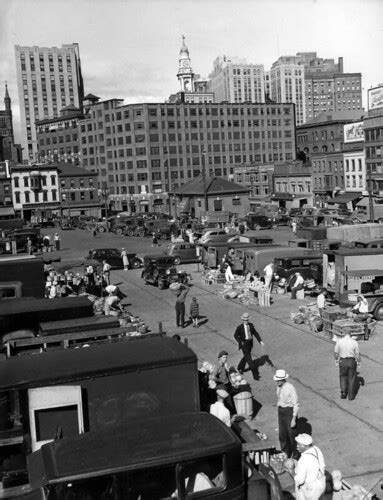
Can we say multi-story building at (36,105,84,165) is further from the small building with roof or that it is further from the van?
the van

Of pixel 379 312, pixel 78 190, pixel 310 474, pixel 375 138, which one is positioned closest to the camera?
pixel 310 474

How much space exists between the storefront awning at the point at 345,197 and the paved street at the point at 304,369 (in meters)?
51.7

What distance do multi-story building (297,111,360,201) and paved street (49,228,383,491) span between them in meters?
60.2

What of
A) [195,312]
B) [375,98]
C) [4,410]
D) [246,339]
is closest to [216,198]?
[375,98]

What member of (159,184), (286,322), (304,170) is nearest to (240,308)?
(286,322)

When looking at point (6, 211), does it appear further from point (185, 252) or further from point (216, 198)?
point (185, 252)

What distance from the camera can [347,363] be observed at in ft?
49.8

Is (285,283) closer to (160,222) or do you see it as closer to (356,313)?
(356,313)

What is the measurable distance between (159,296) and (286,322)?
9262 mm

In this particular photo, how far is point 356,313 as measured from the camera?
71.5 feet

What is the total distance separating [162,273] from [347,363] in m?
20.2

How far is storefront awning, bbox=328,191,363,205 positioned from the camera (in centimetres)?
8138

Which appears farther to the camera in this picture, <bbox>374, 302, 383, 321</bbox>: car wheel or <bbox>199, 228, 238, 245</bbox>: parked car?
<bbox>199, 228, 238, 245</bbox>: parked car

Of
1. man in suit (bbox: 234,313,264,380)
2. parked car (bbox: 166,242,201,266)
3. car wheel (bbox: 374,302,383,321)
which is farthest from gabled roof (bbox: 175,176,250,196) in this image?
man in suit (bbox: 234,313,264,380)
